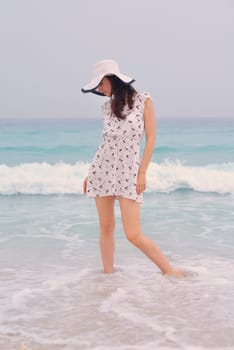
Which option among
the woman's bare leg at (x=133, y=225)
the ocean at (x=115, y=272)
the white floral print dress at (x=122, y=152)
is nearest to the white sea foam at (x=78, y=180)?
the ocean at (x=115, y=272)

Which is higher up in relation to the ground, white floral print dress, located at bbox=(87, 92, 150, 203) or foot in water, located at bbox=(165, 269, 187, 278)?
white floral print dress, located at bbox=(87, 92, 150, 203)

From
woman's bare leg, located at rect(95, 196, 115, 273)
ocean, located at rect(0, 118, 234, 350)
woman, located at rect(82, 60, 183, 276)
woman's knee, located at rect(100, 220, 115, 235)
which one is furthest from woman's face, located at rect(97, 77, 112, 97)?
ocean, located at rect(0, 118, 234, 350)

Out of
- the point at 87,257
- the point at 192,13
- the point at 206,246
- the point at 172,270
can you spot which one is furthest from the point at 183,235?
the point at 192,13

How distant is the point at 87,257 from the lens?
431cm

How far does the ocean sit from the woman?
0.40 metres

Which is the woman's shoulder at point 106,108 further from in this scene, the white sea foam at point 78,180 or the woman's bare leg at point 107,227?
the white sea foam at point 78,180

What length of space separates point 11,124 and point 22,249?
31.6 feet

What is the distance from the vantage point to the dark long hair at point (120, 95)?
3.48 meters

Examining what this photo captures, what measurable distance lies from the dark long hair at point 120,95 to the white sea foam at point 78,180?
15.0ft

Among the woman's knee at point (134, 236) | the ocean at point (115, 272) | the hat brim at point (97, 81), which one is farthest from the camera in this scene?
the woman's knee at point (134, 236)

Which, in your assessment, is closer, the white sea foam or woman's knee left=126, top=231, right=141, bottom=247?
woman's knee left=126, top=231, right=141, bottom=247

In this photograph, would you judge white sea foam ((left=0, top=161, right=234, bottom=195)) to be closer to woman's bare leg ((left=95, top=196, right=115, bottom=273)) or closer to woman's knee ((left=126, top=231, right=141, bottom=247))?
woman's bare leg ((left=95, top=196, right=115, bottom=273))

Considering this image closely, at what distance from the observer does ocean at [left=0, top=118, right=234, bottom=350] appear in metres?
2.85

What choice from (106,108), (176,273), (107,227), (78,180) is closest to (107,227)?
(107,227)
